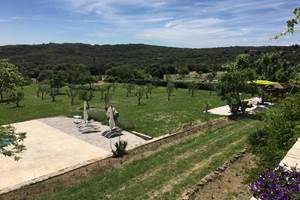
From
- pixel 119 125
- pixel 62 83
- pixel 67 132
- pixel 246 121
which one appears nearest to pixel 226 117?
pixel 246 121

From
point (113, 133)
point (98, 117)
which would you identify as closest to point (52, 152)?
point (113, 133)

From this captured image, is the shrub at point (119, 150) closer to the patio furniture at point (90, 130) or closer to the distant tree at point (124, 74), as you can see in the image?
the patio furniture at point (90, 130)

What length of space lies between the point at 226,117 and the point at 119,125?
6999 mm

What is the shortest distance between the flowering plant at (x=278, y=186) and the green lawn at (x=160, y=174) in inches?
197

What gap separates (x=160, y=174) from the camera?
9.90m

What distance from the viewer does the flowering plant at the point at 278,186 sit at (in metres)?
2.83

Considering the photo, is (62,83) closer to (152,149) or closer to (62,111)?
(62,111)

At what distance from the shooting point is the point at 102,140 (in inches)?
619

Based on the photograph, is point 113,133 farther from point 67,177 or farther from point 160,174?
point 160,174

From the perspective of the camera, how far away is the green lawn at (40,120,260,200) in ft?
28.4

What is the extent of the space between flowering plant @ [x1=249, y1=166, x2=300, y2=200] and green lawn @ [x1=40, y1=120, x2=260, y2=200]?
197 inches

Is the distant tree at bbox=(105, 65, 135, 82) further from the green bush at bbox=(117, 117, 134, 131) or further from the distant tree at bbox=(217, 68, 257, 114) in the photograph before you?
the green bush at bbox=(117, 117, 134, 131)

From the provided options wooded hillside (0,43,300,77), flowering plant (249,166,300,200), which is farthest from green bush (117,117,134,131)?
wooded hillside (0,43,300,77)

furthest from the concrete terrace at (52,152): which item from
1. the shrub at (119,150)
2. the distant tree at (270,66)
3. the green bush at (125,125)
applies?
the distant tree at (270,66)
